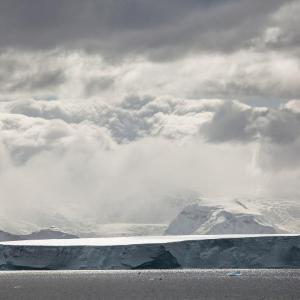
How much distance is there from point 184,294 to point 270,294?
18281mm

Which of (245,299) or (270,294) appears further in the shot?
(270,294)

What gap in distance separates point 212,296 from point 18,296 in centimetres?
4246

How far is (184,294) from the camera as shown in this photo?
193 meters

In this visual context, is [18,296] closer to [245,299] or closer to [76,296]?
[76,296]

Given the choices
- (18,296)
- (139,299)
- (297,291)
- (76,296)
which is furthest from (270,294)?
(18,296)

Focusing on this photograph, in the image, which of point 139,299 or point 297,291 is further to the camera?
point 297,291

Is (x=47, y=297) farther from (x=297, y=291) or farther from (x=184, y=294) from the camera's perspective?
(x=297, y=291)

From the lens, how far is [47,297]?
193m

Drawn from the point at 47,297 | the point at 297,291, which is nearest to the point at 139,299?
the point at 47,297

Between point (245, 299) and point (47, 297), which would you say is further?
point (47, 297)

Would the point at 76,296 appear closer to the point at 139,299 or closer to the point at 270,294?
the point at 139,299

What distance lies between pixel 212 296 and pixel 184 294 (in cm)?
779

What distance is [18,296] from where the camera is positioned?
196m

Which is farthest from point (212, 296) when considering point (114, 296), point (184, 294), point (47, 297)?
point (47, 297)
